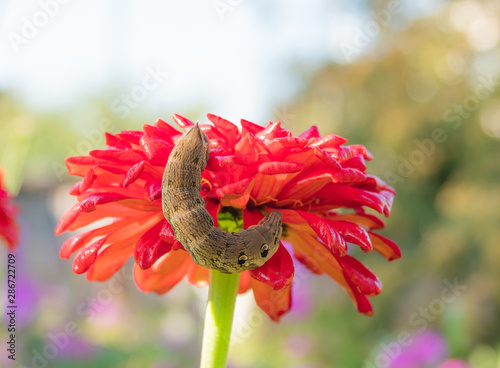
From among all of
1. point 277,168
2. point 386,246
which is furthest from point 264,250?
point 386,246

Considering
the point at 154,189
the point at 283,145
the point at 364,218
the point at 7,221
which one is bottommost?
the point at 7,221

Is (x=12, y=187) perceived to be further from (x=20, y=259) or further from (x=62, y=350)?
(x=20, y=259)

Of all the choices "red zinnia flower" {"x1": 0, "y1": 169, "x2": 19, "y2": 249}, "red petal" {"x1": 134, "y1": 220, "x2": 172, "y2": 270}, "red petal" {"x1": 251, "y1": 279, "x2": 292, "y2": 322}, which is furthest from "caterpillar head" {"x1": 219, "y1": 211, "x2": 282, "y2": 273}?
"red zinnia flower" {"x1": 0, "y1": 169, "x2": 19, "y2": 249}

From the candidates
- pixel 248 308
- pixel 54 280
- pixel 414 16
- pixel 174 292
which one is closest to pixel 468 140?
pixel 414 16

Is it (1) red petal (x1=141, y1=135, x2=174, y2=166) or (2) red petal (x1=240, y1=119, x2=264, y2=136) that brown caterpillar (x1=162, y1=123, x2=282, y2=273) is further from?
(2) red petal (x1=240, y1=119, x2=264, y2=136)

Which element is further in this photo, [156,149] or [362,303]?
[362,303]

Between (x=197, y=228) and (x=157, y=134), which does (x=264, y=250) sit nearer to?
(x=197, y=228)
